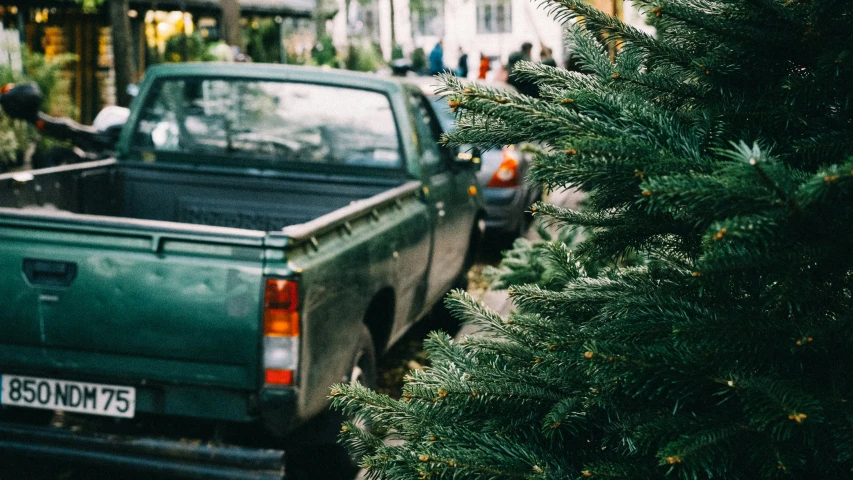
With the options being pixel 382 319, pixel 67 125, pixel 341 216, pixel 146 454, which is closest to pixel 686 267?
pixel 341 216

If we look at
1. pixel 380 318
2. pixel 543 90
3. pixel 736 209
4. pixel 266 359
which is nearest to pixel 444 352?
pixel 543 90

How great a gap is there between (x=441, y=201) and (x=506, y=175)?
403 centimetres

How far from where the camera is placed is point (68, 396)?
3.70m

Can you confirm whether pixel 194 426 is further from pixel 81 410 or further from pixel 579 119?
pixel 579 119

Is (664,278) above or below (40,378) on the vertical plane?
above

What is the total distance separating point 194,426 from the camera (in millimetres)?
3779

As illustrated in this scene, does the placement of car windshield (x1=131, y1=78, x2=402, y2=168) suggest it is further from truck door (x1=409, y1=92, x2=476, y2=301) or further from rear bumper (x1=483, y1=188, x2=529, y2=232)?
rear bumper (x1=483, y1=188, x2=529, y2=232)

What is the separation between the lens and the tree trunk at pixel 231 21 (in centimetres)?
2028

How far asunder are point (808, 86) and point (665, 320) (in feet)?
1.52

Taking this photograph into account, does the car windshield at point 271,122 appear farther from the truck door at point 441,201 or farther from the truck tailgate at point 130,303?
the truck tailgate at point 130,303

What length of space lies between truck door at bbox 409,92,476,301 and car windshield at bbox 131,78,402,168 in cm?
32

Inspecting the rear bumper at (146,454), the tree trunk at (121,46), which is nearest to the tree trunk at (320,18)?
the tree trunk at (121,46)

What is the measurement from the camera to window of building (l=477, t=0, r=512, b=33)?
179 feet

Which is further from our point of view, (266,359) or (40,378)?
(40,378)
